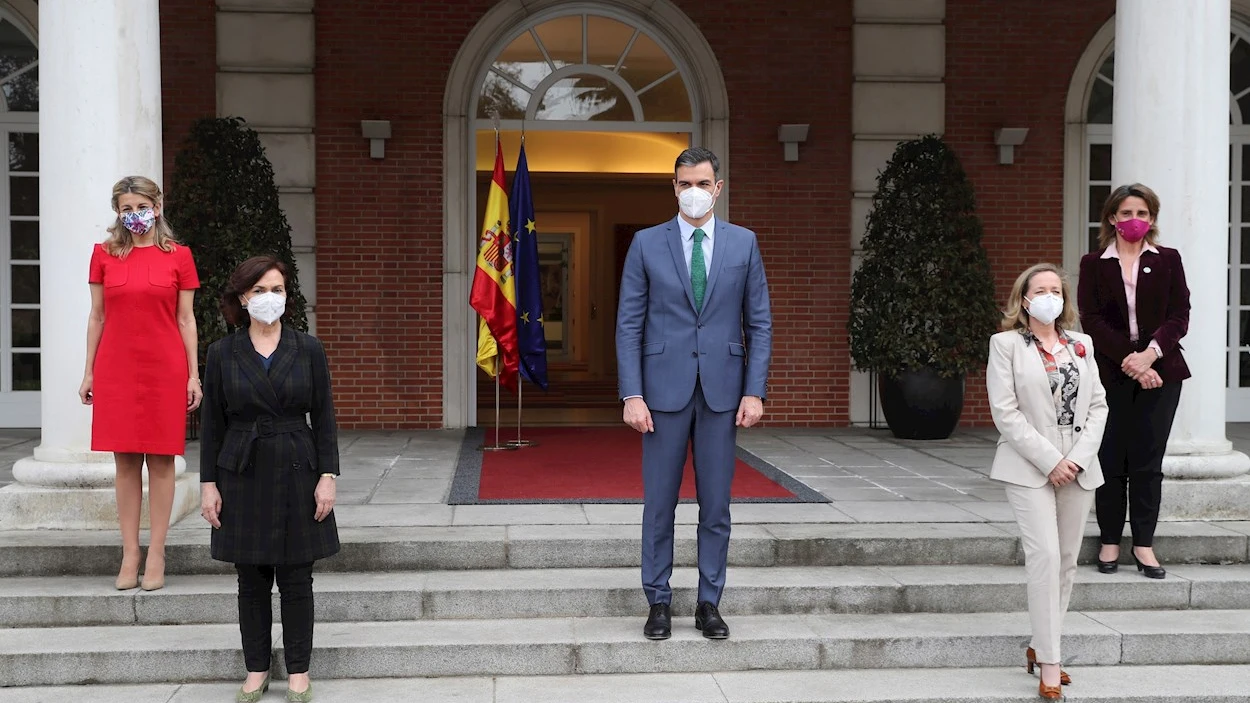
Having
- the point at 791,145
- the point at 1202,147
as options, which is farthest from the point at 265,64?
the point at 1202,147

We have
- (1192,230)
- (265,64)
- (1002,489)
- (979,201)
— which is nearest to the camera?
(1192,230)

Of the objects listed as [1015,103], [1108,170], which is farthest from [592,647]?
[1108,170]

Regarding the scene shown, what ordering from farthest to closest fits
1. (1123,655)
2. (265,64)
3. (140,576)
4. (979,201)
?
(979,201), (265,64), (140,576), (1123,655)

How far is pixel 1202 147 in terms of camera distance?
571 centimetres

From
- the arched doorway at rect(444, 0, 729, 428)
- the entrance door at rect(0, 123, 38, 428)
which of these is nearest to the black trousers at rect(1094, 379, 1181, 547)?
the arched doorway at rect(444, 0, 729, 428)

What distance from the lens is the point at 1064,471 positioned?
3945 millimetres

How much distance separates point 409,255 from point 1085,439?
6.82 m

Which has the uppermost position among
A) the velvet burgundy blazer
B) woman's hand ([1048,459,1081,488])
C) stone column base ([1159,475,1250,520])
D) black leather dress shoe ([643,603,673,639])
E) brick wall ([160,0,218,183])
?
brick wall ([160,0,218,183])

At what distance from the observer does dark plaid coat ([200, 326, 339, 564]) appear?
382 cm

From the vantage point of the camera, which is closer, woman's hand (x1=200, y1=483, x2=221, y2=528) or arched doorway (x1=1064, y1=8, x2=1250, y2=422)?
woman's hand (x1=200, y1=483, x2=221, y2=528)

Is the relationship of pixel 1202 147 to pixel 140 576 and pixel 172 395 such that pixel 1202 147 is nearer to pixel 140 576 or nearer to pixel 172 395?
pixel 172 395

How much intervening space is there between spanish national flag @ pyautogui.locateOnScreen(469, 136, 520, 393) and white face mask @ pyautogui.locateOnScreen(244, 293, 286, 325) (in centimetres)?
453

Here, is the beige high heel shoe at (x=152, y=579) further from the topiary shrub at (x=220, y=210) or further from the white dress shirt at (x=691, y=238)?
the topiary shrub at (x=220, y=210)

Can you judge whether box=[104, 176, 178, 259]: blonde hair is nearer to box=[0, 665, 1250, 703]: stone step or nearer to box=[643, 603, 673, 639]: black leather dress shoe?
box=[0, 665, 1250, 703]: stone step
